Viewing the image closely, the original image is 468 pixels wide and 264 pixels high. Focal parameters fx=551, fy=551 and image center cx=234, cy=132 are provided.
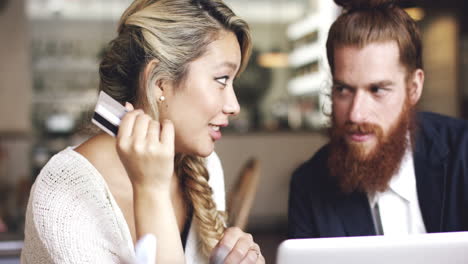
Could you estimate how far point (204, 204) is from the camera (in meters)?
1.55

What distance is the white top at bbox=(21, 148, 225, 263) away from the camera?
1168mm

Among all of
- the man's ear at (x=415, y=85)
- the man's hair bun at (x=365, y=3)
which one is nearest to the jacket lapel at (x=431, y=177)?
the man's ear at (x=415, y=85)

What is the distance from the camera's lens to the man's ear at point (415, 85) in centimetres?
174

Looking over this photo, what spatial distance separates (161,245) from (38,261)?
1.21ft

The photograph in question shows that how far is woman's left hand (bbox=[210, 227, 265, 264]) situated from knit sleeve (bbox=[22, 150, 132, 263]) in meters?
0.24

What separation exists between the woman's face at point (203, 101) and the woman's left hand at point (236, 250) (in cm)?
24

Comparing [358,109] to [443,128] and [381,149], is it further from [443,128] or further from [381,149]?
[443,128]

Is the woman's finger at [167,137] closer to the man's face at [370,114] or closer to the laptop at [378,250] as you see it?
the laptop at [378,250]

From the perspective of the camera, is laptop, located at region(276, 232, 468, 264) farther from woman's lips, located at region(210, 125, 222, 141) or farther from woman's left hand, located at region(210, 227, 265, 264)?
woman's lips, located at region(210, 125, 222, 141)

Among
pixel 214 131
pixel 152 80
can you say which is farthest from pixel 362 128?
pixel 152 80

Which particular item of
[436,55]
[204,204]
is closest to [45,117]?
[436,55]

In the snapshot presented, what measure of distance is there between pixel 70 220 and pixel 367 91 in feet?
3.01

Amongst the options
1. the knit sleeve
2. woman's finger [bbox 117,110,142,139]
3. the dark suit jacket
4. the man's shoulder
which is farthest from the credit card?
the man's shoulder

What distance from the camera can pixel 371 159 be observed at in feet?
5.56
